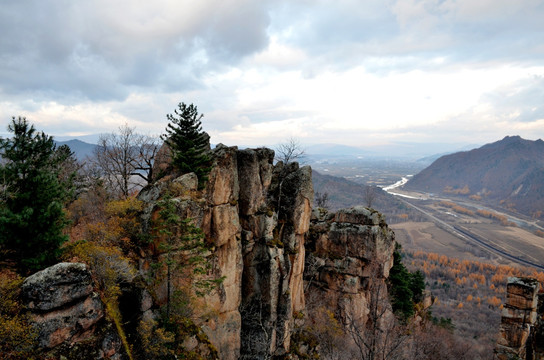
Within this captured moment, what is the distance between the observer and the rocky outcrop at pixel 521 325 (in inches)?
651

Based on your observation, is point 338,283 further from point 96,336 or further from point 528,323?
point 96,336

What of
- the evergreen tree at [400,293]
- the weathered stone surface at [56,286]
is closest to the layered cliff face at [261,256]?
the weathered stone surface at [56,286]

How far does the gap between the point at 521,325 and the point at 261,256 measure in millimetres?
18672

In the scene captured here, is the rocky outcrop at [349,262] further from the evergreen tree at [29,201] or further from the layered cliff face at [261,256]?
the evergreen tree at [29,201]

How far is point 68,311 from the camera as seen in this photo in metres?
13.2

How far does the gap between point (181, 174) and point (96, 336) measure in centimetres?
1194

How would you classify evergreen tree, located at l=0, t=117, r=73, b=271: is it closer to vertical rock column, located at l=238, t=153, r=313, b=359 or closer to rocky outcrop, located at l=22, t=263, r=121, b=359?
rocky outcrop, located at l=22, t=263, r=121, b=359

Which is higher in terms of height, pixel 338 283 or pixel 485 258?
pixel 338 283

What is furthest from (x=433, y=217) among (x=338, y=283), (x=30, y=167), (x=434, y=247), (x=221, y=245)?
(x=30, y=167)

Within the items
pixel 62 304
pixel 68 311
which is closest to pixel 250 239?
pixel 68 311

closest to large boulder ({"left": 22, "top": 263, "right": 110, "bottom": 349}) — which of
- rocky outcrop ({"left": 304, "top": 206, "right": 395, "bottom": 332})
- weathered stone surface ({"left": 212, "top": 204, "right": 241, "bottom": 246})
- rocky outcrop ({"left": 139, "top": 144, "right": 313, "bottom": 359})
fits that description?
rocky outcrop ({"left": 139, "top": 144, "right": 313, "bottom": 359})

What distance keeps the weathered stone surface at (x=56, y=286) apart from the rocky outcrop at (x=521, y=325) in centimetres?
2438

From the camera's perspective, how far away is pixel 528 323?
16.6 m

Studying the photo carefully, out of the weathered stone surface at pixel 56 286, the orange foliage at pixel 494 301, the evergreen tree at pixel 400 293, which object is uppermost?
the weathered stone surface at pixel 56 286
